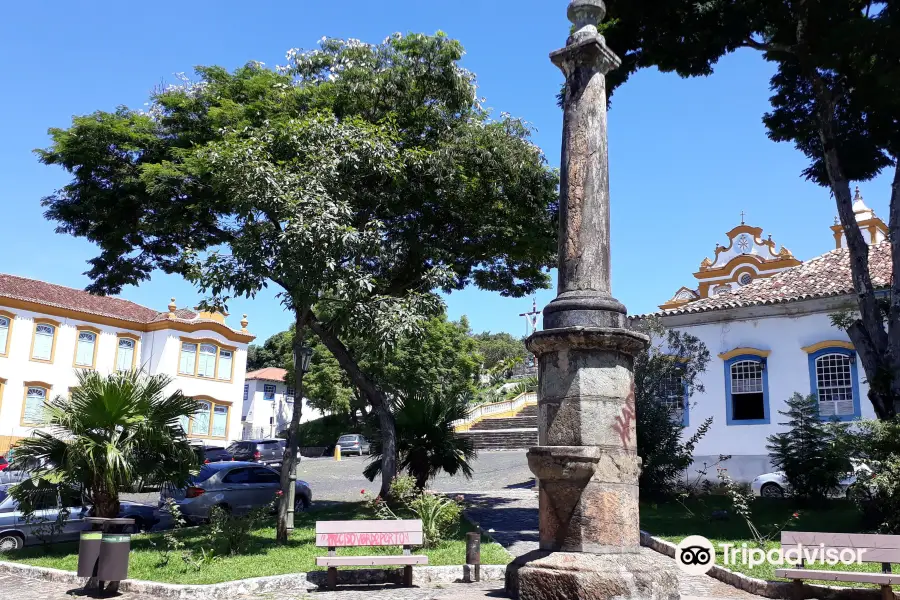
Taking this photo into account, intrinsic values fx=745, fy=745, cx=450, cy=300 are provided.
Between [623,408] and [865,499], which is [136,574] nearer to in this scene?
[623,408]

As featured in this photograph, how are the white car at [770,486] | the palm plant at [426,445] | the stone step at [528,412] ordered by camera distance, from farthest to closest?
the stone step at [528,412], the white car at [770,486], the palm plant at [426,445]

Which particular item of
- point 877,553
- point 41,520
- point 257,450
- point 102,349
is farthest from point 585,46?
point 102,349

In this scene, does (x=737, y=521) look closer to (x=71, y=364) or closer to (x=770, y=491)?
(x=770, y=491)

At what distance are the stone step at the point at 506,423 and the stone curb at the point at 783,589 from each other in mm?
27698

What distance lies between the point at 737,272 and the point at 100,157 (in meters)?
33.8

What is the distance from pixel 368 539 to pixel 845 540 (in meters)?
5.93

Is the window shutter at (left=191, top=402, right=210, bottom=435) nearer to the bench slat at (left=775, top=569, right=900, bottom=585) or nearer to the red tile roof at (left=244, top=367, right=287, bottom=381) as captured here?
the red tile roof at (left=244, top=367, right=287, bottom=381)

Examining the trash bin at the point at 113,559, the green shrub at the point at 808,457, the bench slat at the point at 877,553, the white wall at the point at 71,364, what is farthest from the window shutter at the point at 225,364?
the bench slat at the point at 877,553

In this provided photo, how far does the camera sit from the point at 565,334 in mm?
6973

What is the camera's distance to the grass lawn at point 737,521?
1289 cm

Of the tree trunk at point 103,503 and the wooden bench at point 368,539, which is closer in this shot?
the wooden bench at point 368,539

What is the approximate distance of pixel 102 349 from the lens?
1464 inches

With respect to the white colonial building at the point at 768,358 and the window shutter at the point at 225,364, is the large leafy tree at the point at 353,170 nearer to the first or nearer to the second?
the white colonial building at the point at 768,358

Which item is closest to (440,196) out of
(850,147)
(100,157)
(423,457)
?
(423,457)
